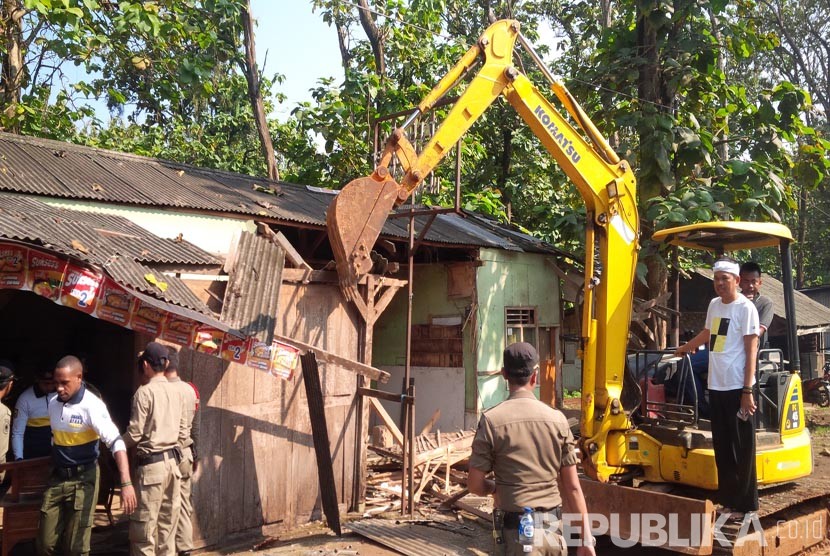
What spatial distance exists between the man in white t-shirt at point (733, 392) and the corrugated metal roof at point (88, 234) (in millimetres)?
4854

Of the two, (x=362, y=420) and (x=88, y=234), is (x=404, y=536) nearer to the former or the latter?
(x=362, y=420)

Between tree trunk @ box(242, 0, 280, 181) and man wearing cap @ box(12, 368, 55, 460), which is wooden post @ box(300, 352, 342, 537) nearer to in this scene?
man wearing cap @ box(12, 368, 55, 460)

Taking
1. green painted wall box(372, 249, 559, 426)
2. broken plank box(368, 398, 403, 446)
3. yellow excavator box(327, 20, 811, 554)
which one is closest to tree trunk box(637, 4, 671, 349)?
green painted wall box(372, 249, 559, 426)

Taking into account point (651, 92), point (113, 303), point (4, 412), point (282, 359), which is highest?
point (651, 92)

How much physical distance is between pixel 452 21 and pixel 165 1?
37.4 ft

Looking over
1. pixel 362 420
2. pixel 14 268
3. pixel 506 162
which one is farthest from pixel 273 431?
pixel 506 162

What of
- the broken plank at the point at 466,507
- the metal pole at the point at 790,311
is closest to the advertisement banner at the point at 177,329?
the broken plank at the point at 466,507

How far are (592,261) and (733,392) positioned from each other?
1.93 metres

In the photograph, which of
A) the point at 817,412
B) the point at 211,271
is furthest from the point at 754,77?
the point at 211,271

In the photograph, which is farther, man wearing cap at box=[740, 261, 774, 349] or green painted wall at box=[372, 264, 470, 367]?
green painted wall at box=[372, 264, 470, 367]

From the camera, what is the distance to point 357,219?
5.73 m

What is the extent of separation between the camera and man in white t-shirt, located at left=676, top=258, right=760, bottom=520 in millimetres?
5762

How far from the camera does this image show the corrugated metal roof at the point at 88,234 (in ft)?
17.9

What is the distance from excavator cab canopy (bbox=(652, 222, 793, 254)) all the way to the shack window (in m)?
5.15
